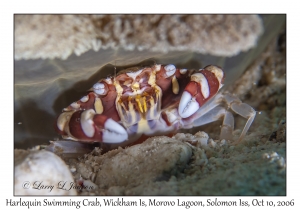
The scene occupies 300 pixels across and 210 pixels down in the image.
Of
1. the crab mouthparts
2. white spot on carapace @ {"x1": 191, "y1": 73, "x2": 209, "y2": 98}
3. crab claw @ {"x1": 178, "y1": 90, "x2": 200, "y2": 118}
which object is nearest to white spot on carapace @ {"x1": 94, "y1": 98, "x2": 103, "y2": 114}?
the crab mouthparts

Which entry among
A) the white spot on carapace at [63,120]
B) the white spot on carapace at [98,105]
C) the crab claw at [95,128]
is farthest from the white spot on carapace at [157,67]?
the white spot on carapace at [63,120]

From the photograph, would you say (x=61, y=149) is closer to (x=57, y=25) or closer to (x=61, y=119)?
(x=61, y=119)

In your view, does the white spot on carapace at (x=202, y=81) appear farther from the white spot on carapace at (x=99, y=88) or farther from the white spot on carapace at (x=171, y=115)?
the white spot on carapace at (x=99, y=88)

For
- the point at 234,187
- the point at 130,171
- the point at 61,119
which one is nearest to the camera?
the point at 234,187

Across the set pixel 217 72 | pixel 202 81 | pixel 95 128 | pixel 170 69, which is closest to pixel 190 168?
pixel 95 128

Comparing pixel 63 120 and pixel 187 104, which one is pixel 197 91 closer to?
pixel 187 104

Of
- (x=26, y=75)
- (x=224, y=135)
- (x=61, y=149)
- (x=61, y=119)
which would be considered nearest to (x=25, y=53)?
(x=26, y=75)
